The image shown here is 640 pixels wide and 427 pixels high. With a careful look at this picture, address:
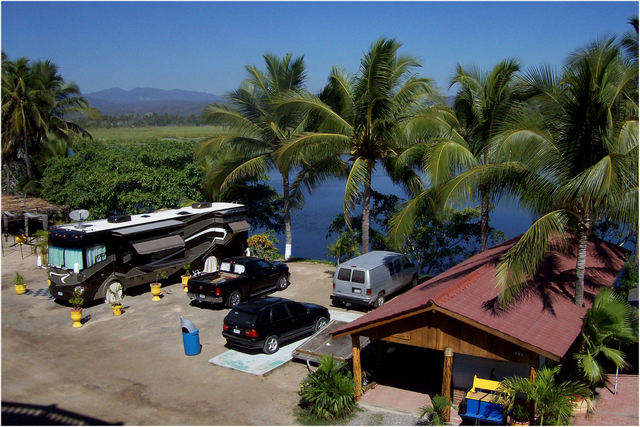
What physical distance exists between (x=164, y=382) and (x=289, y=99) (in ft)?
34.1

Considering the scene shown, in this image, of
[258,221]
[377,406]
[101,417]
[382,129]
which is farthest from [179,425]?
[258,221]

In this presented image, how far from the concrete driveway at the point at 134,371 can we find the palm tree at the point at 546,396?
4.53m

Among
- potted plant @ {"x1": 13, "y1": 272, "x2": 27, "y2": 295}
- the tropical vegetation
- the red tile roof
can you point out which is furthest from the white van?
the tropical vegetation

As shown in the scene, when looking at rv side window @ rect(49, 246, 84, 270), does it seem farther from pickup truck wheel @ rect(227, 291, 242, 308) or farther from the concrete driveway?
pickup truck wheel @ rect(227, 291, 242, 308)

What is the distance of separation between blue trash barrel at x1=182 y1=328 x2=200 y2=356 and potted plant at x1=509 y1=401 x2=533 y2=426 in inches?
320

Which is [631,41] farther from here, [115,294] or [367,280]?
[115,294]

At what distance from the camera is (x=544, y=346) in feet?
34.0

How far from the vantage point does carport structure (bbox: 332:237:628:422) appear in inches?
422

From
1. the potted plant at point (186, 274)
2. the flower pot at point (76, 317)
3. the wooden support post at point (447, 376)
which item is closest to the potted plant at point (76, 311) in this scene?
the flower pot at point (76, 317)

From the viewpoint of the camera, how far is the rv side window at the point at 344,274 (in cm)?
1873

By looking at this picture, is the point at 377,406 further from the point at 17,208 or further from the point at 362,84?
the point at 17,208

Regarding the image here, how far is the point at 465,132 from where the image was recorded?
61.9ft

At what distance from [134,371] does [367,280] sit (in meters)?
7.59

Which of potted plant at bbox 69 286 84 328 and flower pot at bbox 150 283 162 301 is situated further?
flower pot at bbox 150 283 162 301
